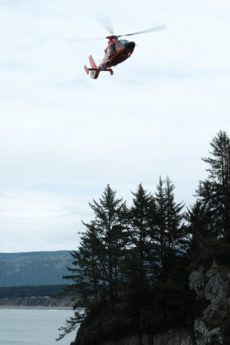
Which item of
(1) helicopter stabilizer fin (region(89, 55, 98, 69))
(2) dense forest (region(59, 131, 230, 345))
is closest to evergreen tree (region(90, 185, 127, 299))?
(2) dense forest (region(59, 131, 230, 345))

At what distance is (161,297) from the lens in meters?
53.4

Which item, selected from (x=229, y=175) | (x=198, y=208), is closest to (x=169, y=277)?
(x=198, y=208)

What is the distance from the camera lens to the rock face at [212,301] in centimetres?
4750

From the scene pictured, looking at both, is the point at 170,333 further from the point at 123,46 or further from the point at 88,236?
the point at 123,46

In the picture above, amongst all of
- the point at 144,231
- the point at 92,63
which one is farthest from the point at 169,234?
the point at 92,63

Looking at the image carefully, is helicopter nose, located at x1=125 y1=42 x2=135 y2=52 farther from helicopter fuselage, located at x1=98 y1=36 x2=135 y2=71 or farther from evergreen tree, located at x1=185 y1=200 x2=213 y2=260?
evergreen tree, located at x1=185 y1=200 x2=213 y2=260

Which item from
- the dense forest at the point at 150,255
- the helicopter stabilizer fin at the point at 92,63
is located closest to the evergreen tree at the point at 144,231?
the dense forest at the point at 150,255

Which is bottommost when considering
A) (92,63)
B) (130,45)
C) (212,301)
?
(212,301)

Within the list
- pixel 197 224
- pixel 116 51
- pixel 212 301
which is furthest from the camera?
pixel 197 224

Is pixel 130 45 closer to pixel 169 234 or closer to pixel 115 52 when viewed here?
pixel 115 52

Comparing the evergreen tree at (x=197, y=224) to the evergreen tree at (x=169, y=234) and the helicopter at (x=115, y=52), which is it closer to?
the evergreen tree at (x=169, y=234)

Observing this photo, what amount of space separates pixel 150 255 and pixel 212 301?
34.5 ft

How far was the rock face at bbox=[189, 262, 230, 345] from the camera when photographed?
47.5m

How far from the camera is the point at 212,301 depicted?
167ft
